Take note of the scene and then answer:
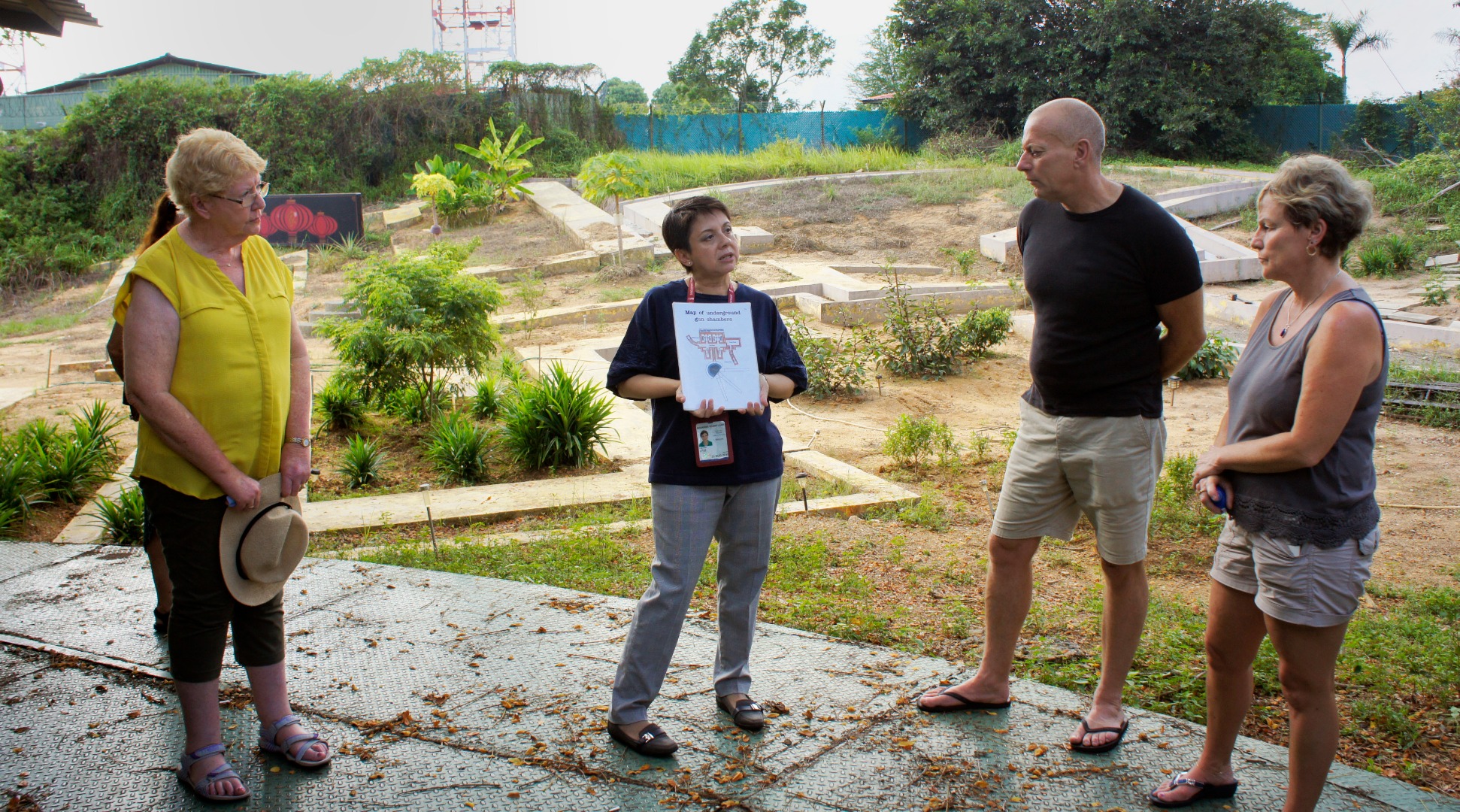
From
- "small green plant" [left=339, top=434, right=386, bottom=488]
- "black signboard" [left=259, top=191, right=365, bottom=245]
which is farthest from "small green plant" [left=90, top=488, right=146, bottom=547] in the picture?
"black signboard" [left=259, top=191, right=365, bottom=245]

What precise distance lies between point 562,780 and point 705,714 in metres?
0.55

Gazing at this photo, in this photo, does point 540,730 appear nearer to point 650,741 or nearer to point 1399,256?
point 650,741

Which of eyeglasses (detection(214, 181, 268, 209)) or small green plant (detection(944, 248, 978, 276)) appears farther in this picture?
small green plant (detection(944, 248, 978, 276))

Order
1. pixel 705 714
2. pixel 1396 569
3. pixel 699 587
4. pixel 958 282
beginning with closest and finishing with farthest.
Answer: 1. pixel 705 714
2. pixel 699 587
3. pixel 1396 569
4. pixel 958 282

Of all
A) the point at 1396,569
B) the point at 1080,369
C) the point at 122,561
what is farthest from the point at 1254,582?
the point at 122,561

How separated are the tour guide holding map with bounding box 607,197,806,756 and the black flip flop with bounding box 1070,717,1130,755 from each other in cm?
93

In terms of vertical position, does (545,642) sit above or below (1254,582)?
below

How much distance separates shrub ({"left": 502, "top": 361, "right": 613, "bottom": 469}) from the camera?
687 cm

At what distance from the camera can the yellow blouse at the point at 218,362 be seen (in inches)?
99.7

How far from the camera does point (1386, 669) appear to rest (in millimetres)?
3520

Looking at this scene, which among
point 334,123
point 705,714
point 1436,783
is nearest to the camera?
point 1436,783

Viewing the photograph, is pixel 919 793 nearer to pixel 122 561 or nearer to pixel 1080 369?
pixel 1080 369

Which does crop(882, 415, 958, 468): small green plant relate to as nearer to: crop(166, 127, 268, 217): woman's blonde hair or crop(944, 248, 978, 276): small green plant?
crop(166, 127, 268, 217): woman's blonde hair

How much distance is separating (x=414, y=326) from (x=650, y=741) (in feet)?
17.9
